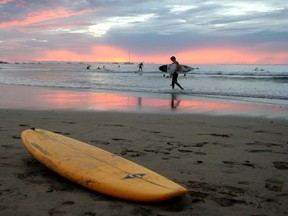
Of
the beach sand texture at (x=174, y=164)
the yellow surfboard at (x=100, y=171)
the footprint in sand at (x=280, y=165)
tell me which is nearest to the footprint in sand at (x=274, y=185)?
the beach sand texture at (x=174, y=164)

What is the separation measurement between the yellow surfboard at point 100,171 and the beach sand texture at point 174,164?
91 mm

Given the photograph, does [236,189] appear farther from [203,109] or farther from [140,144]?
[203,109]

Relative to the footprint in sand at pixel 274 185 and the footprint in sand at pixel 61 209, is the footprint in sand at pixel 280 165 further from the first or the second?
the footprint in sand at pixel 61 209

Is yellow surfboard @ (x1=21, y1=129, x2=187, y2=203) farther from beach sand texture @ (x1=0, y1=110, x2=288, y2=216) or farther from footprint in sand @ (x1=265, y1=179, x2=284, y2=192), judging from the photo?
footprint in sand @ (x1=265, y1=179, x2=284, y2=192)

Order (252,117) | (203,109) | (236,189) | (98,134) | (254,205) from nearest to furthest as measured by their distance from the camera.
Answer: (254,205) → (236,189) → (98,134) → (252,117) → (203,109)

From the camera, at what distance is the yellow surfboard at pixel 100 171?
2680 millimetres

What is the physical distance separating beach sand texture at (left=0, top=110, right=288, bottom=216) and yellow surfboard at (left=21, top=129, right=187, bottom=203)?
91 millimetres

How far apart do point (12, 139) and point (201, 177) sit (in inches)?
119

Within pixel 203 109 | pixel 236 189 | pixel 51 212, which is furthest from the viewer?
pixel 203 109

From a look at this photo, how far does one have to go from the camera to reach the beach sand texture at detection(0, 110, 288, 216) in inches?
104

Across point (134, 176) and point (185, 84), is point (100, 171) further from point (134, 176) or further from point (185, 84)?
point (185, 84)

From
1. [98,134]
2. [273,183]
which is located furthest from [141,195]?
[98,134]

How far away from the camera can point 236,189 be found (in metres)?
3.08

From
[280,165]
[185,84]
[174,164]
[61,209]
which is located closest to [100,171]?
[61,209]
